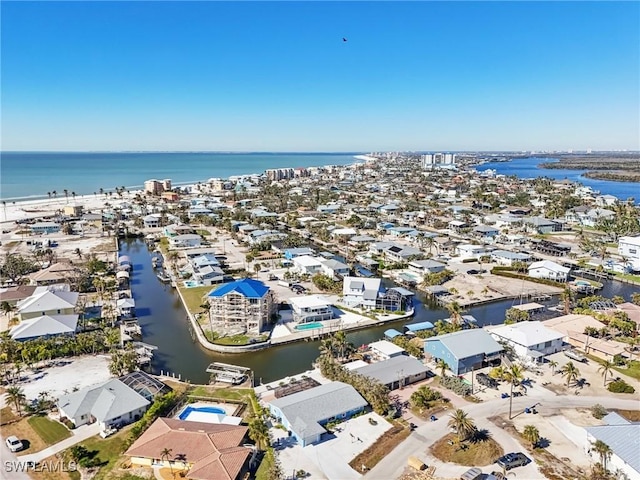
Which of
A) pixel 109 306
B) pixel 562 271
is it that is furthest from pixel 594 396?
pixel 109 306

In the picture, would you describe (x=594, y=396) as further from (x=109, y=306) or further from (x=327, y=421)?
(x=109, y=306)

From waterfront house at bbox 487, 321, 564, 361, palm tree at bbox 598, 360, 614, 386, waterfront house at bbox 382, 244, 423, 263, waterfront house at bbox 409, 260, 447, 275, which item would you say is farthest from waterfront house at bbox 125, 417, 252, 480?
waterfront house at bbox 382, 244, 423, 263

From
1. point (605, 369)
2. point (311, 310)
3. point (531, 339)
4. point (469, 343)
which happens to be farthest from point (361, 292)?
point (605, 369)

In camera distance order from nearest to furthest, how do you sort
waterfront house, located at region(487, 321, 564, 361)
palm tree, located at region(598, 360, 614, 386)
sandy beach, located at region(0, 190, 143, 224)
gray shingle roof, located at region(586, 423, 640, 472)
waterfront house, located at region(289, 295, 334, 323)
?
gray shingle roof, located at region(586, 423, 640, 472)
palm tree, located at region(598, 360, 614, 386)
waterfront house, located at region(487, 321, 564, 361)
waterfront house, located at region(289, 295, 334, 323)
sandy beach, located at region(0, 190, 143, 224)

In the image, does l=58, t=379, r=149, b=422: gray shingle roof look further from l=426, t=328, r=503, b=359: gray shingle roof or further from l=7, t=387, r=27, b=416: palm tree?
l=426, t=328, r=503, b=359: gray shingle roof

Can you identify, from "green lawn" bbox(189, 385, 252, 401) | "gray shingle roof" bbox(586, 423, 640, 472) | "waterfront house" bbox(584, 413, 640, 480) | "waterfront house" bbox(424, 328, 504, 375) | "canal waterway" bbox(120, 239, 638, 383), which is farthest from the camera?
"canal waterway" bbox(120, 239, 638, 383)
